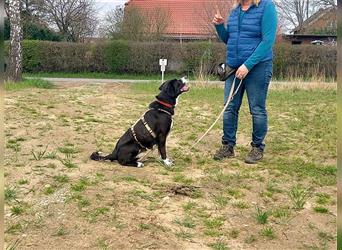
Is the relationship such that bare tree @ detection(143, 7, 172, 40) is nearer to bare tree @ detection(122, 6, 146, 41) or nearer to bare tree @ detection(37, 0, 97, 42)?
bare tree @ detection(122, 6, 146, 41)

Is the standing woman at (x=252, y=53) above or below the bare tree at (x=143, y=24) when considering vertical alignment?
below

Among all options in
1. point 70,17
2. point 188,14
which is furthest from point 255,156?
point 188,14

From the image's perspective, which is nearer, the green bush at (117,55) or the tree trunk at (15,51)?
the tree trunk at (15,51)

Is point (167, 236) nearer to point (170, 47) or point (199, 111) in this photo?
point (199, 111)

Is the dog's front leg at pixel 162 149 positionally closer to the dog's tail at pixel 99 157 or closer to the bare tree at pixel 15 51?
the dog's tail at pixel 99 157

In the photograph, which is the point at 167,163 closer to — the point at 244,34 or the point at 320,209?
the point at 244,34

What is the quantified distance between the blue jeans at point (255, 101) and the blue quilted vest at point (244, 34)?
6.0 inches

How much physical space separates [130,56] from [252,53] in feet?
67.6

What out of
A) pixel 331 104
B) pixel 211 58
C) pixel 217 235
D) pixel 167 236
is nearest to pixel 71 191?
pixel 167 236

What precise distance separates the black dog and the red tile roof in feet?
88.8

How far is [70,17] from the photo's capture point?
104ft

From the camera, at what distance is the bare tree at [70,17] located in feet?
102

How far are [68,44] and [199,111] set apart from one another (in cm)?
1712

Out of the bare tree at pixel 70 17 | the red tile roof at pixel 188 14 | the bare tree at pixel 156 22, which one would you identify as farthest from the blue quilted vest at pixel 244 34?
the bare tree at pixel 70 17
